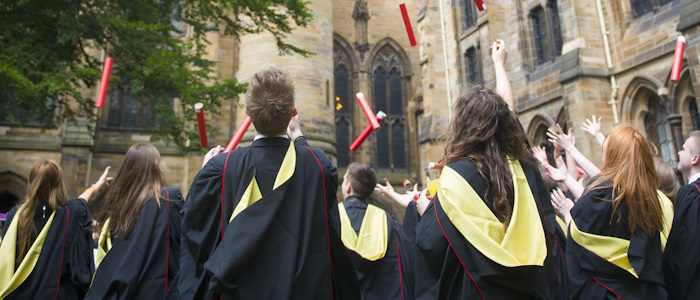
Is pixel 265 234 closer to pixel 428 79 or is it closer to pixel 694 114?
pixel 694 114

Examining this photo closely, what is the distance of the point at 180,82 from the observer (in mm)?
8703

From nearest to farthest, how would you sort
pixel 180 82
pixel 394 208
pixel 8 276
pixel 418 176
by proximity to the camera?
pixel 8 276
pixel 180 82
pixel 394 208
pixel 418 176

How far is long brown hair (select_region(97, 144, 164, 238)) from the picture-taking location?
283 centimetres

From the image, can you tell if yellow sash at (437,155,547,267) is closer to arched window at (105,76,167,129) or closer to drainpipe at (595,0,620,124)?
drainpipe at (595,0,620,124)

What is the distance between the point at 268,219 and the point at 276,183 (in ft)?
0.52

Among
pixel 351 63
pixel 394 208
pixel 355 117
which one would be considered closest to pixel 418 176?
pixel 394 208

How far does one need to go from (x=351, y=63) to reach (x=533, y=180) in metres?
18.2

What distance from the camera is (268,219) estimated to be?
6.63ft

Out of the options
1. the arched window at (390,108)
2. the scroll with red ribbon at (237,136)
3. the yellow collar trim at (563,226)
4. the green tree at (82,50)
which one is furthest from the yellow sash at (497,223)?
the arched window at (390,108)

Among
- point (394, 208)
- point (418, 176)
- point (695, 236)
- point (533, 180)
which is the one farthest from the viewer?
point (418, 176)

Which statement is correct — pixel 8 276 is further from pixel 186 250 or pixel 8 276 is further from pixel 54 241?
pixel 186 250

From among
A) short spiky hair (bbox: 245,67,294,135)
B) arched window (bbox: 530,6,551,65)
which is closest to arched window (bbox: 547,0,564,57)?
arched window (bbox: 530,6,551,65)

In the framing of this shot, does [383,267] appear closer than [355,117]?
Yes

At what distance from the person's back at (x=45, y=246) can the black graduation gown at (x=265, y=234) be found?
4.97 ft
